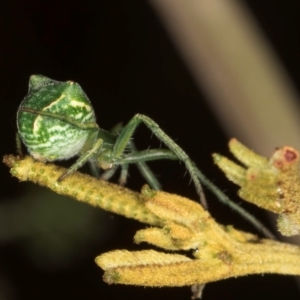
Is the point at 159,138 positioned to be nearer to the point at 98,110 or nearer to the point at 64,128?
the point at 64,128

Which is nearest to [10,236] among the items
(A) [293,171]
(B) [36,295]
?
(B) [36,295]

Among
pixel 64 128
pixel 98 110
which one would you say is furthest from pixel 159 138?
pixel 98 110

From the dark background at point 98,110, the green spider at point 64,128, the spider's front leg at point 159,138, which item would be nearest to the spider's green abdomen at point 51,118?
the green spider at point 64,128

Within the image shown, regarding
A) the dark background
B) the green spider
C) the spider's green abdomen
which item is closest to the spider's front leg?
the green spider

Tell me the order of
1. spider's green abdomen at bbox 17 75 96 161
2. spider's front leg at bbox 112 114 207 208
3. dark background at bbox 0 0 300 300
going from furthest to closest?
dark background at bbox 0 0 300 300
spider's front leg at bbox 112 114 207 208
spider's green abdomen at bbox 17 75 96 161

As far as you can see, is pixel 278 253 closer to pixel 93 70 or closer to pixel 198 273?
pixel 198 273

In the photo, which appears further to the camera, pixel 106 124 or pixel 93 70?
pixel 93 70

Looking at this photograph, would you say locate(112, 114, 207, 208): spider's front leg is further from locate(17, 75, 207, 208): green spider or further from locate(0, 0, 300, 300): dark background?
locate(0, 0, 300, 300): dark background
